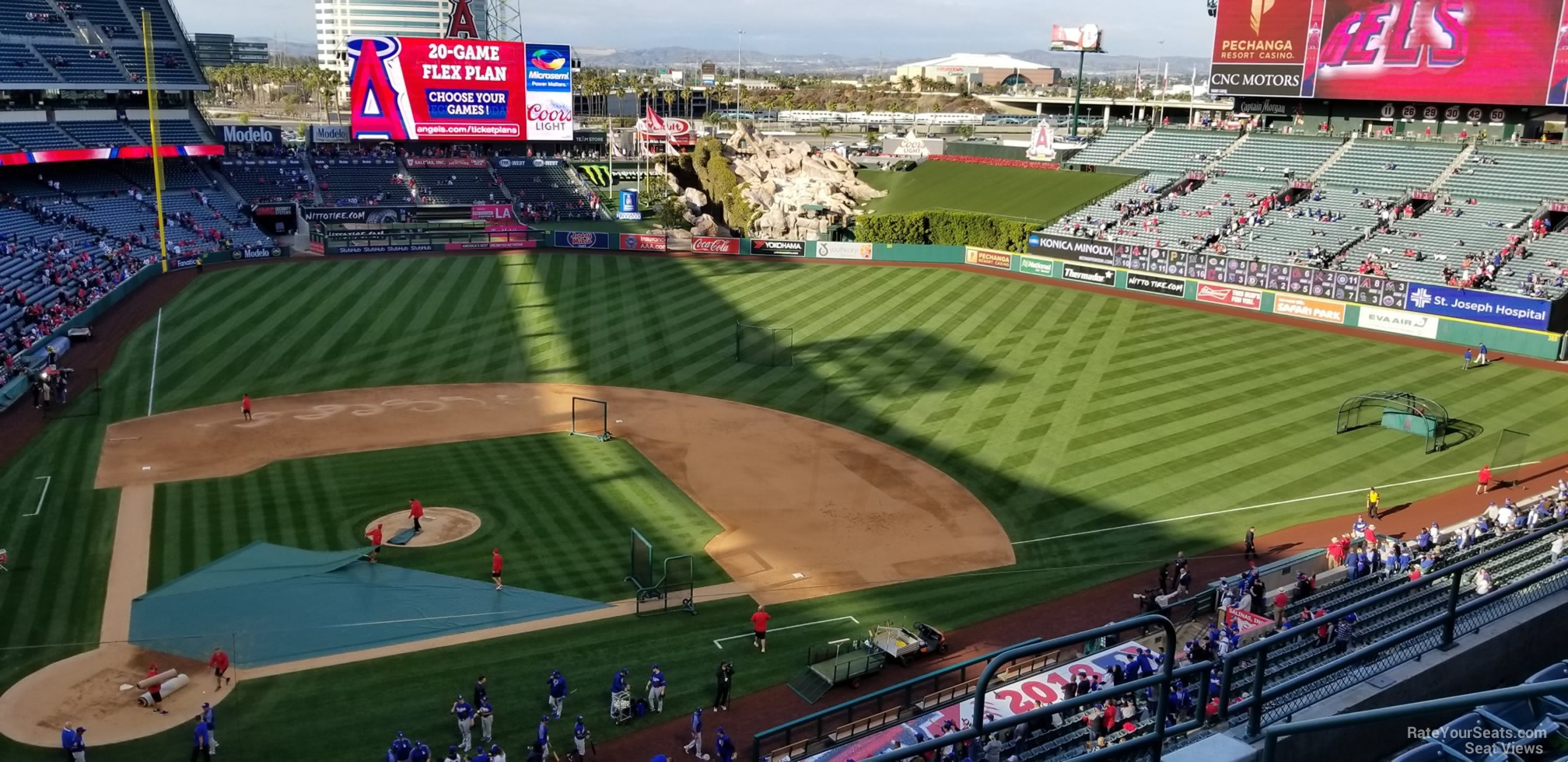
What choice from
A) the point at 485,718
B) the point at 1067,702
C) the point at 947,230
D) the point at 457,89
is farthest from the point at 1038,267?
the point at 1067,702

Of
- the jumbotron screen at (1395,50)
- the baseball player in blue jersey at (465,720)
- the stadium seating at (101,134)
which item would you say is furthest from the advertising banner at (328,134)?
the baseball player in blue jersey at (465,720)

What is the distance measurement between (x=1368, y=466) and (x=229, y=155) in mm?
80077

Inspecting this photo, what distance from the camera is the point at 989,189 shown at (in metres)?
82.6

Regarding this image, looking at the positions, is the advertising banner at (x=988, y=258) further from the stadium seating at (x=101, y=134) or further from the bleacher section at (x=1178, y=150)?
the stadium seating at (x=101, y=134)

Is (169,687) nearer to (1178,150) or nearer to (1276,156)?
(1276,156)

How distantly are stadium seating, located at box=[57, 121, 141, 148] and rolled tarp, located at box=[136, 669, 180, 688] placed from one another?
6140 centimetres

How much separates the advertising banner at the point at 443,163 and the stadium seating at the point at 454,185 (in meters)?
0.18

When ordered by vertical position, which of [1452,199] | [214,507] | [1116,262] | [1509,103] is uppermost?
[1509,103]

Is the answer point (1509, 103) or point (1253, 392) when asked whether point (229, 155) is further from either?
point (1509, 103)

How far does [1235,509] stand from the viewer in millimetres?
32625

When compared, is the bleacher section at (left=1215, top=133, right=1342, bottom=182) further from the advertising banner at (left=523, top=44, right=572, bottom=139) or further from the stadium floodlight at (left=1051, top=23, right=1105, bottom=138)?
the advertising banner at (left=523, top=44, right=572, bottom=139)

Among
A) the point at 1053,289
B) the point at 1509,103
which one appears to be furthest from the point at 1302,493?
the point at 1509,103

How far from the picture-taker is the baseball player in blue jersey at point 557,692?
832 inches

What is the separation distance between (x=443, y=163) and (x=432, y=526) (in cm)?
6928
